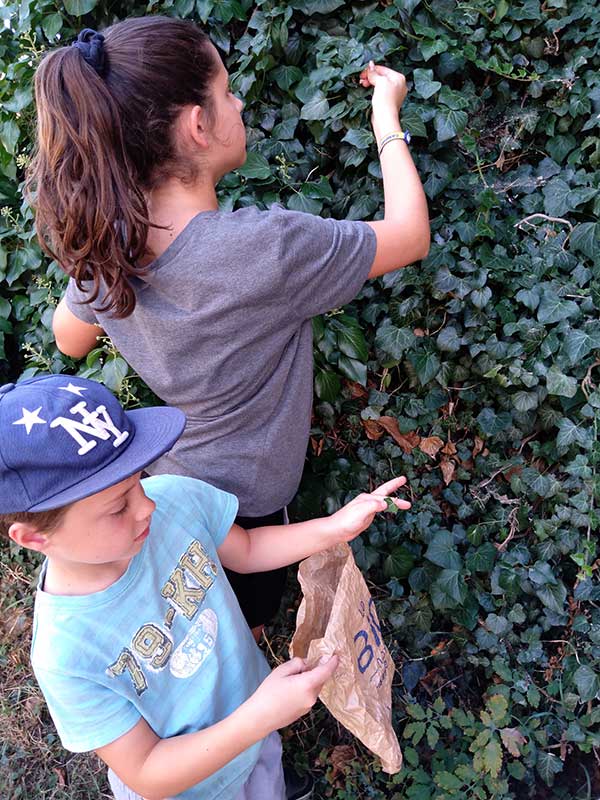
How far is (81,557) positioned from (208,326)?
459 millimetres

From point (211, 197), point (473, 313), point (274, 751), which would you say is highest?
point (211, 197)

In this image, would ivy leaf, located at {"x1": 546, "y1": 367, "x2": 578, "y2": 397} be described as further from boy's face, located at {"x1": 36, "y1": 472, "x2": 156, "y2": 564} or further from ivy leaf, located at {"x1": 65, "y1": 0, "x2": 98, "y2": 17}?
ivy leaf, located at {"x1": 65, "y1": 0, "x2": 98, "y2": 17}

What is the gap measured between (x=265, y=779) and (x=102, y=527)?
83 centimetres

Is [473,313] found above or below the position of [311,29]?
below

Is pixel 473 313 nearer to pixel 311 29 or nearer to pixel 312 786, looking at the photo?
pixel 311 29

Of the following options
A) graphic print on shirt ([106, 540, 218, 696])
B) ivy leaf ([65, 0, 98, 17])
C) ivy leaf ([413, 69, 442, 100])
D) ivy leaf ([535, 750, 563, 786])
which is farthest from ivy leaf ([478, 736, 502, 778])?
ivy leaf ([65, 0, 98, 17])

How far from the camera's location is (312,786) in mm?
2195

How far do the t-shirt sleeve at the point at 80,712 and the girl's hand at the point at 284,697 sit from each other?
0.23m

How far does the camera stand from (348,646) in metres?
1.33

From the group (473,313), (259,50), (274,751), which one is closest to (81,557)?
(274,751)

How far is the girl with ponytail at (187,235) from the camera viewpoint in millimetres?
1191

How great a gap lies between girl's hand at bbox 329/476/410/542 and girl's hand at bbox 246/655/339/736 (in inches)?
12.0

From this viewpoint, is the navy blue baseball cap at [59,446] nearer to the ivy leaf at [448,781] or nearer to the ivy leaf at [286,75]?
the ivy leaf at [286,75]

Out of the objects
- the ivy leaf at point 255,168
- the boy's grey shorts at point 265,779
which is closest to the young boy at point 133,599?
the boy's grey shorts at point 265,779
